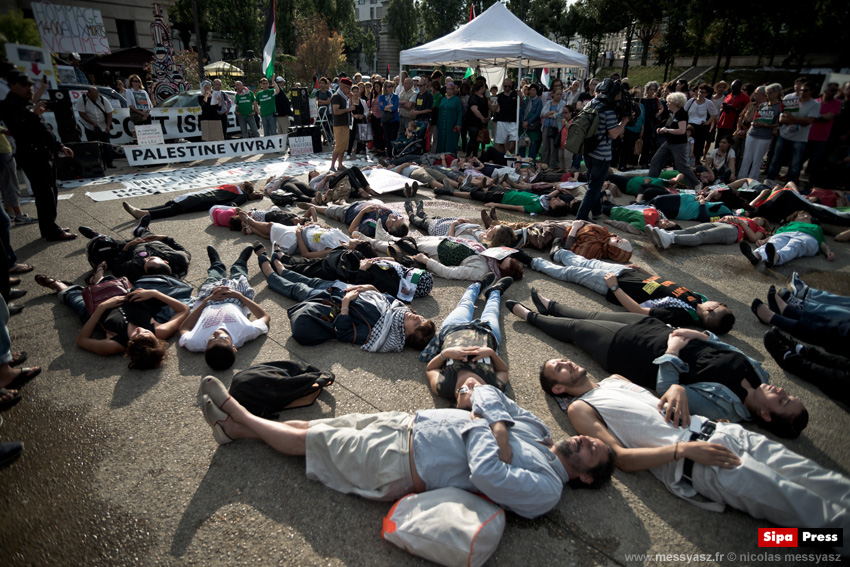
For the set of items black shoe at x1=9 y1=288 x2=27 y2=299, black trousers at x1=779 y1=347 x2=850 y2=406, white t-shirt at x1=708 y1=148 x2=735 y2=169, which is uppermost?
white t-shirt at x1=708 y1=148 x2=735 y2=169

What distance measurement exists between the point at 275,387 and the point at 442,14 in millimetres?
63030

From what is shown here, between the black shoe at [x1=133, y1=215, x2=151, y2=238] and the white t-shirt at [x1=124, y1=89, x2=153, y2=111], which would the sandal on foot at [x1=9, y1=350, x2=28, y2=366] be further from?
the white t-shirt at [x1=124, y1=89, x2=153, y2=111]

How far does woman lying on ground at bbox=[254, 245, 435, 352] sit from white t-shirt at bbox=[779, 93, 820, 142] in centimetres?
922

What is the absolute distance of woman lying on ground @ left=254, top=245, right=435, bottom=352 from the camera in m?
3.79

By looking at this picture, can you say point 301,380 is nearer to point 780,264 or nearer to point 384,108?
point 780,264

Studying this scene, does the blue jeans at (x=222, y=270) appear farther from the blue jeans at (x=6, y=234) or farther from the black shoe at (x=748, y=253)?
the black shoe at (x=748, y=253)

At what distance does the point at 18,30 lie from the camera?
14617mm

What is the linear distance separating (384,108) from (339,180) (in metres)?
4.50

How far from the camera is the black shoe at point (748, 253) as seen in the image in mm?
5535

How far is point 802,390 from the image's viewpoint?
3.48 meters

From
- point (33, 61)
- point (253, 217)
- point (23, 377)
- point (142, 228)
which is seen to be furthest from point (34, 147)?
point (33, 61)

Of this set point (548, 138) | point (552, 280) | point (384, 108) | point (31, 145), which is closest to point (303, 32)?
point (384, 108)

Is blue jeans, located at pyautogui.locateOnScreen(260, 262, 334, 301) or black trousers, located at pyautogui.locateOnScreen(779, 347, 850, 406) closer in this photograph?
black trousers, located at pyautogui.locateOnScreen(779, 347, 850, 406)

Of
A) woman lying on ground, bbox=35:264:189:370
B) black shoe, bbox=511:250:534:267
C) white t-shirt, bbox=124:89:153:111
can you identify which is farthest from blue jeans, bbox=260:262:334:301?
white t-shirt, bbox=124:89:153:111
